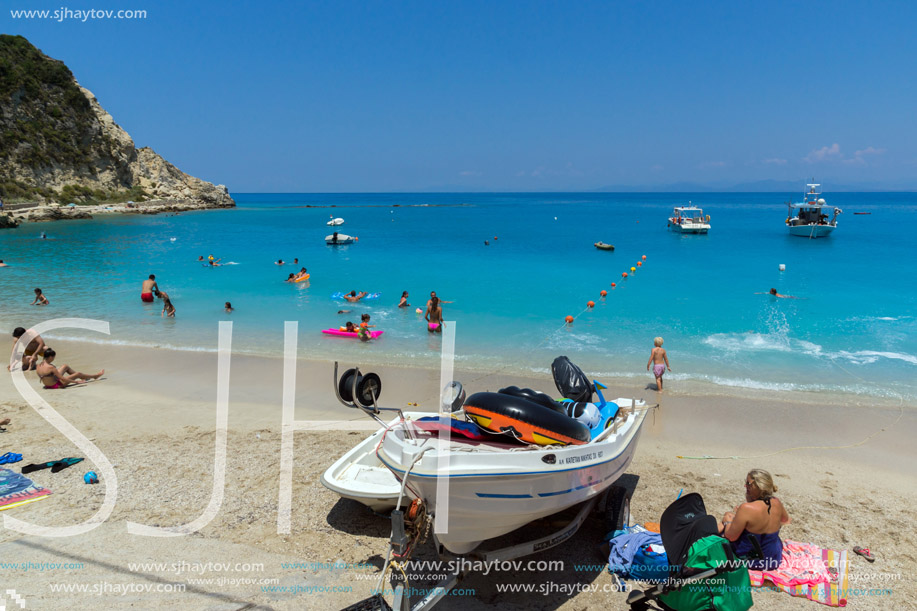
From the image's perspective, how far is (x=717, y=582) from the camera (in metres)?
3.98

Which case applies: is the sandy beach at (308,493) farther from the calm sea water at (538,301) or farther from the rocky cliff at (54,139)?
the rocky cliff at (54,139)

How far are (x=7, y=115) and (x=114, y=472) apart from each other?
7283 centimetres

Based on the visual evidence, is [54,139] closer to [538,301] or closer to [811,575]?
[538,301]

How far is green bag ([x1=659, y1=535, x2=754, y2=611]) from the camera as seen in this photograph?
3.96 meters

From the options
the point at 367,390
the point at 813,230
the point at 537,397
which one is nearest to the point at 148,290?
the point at 367,390

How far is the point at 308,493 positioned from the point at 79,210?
230 ft

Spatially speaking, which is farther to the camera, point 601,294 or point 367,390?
point 601,294

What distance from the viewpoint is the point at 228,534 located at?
5.60 metres

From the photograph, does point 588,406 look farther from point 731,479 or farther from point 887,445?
point 887,445

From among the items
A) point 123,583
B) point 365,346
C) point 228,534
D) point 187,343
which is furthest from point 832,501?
point 187,343

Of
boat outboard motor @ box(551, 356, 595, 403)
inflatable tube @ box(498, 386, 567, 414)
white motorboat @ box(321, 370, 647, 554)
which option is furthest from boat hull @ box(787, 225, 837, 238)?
white motorboat @ box(321, 370, 647, 554)

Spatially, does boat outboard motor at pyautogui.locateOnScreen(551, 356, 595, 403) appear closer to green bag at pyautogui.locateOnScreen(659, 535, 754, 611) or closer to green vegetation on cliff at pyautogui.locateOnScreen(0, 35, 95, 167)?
green bag at pyautogui.locateOnScreen(659, 535, 754, 611)

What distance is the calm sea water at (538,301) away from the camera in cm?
1379

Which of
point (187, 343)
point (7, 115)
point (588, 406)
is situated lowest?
point (187, 343)
